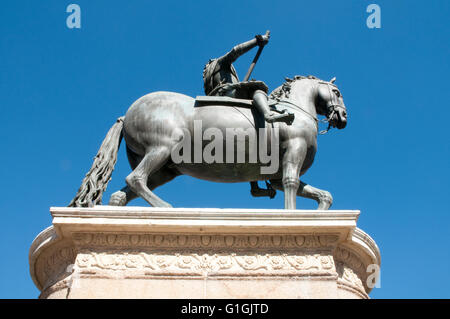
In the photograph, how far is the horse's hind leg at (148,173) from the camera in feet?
28.2

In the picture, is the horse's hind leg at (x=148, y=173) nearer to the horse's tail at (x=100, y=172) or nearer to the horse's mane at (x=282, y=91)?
the horse's tail at (x=100, y=172)

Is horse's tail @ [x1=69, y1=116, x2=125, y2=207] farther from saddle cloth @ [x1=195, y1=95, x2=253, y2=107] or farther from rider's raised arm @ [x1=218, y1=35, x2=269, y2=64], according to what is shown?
rider's raised arm @ [x1=218, y1=35, x2=269, y2=64]

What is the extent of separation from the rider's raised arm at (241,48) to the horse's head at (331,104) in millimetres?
1225

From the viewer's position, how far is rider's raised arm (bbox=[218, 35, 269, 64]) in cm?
1002

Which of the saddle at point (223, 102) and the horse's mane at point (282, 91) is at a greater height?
the horse's mane at point (282, 91)

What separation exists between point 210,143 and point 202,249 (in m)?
2.02

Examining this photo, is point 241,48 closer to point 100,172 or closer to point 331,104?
point 331,104

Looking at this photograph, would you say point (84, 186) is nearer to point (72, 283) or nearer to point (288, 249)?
point (72, 283)

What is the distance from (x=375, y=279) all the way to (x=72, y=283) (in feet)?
13.3

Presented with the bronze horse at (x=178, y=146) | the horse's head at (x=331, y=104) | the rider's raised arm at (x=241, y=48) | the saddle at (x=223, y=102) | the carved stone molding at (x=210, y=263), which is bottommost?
the carved stone molding at (x=210, y=263)

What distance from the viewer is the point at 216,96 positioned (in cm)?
968

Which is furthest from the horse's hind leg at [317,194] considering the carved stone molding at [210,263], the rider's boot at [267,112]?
the carved stone molding at [210,263]

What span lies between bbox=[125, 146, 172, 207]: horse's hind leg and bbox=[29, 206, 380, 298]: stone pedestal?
0.95 m

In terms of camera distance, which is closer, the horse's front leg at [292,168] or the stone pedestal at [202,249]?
the stone pedestal at [202,249]
